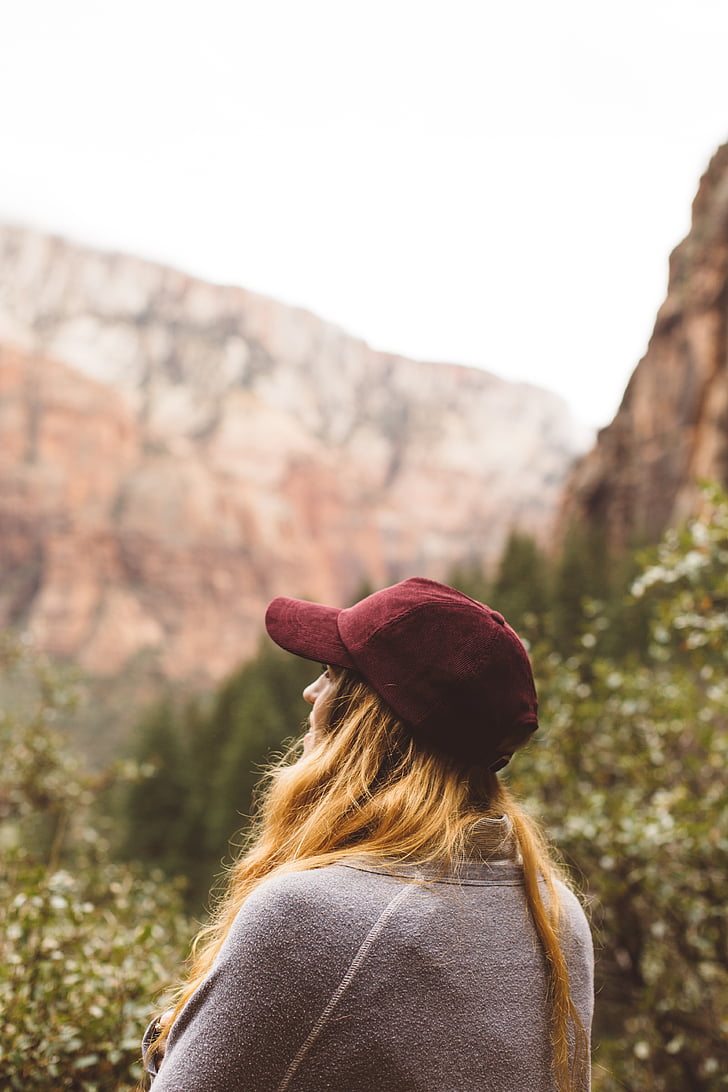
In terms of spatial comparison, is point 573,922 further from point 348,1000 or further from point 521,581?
point 521,581

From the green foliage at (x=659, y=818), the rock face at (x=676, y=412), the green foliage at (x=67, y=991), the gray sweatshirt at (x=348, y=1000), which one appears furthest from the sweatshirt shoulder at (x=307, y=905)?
the rock face at (x=676, y=412)

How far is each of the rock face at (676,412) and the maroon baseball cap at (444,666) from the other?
3136 centimetres

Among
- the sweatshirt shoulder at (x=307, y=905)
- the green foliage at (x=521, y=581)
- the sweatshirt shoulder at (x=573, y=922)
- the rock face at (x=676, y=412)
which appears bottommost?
the green foliage at (x=521, y=581)

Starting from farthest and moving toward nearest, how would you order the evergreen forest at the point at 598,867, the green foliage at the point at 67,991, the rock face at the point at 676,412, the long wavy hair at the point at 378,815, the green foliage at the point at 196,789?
the rock face at the point at 676,412 → the green foliage at the point at 196,789 → the evergreen forest at the point at 598,867 → the green foliage at the point at 67,991 → the long wavy hair at the point at 378,815

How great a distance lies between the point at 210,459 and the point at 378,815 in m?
106

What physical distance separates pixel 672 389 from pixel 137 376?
10542 cm

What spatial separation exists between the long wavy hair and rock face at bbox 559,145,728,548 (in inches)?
1235

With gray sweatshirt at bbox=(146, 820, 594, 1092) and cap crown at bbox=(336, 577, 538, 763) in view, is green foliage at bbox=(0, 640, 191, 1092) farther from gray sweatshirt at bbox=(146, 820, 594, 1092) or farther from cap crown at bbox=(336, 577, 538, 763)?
cap crown at bbox=(336, 577, 538, 763)

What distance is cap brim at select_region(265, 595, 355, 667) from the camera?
142 cm

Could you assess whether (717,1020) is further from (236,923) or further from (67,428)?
(67,428)

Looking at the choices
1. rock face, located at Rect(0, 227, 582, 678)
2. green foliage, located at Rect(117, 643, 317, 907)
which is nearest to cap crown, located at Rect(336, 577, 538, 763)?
green foliage, located at Rect(117, 643, 317, 907)

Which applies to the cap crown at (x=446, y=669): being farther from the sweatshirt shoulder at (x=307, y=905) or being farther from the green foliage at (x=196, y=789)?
the green foliage at (x=196, y=789)

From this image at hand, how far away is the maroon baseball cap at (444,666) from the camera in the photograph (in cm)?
130

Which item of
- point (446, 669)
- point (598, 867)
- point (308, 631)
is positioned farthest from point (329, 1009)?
point (598, 867)
